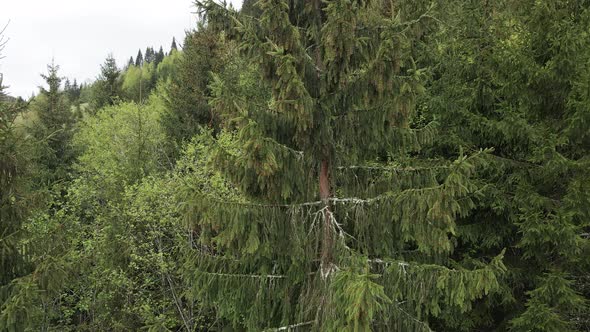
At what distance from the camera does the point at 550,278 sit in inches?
292

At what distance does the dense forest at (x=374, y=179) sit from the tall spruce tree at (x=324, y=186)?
0.03 meters

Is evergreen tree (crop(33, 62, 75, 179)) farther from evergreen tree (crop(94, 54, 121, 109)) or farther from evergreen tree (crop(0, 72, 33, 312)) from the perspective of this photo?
evergreen tree (crop(0, 72, 33, 312))

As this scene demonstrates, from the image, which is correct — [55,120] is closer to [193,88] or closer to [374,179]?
[193,88]

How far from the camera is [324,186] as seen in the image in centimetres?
623

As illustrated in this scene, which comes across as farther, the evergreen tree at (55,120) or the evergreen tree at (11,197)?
the evergreen tree at (55,120)

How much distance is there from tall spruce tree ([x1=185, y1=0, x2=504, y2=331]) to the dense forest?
27 mm

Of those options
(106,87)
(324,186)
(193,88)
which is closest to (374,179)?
(324,186)

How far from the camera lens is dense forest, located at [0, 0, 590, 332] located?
5.37 metres

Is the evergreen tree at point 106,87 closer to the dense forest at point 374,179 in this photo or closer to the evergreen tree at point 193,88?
the evergreen tree at point 193,88

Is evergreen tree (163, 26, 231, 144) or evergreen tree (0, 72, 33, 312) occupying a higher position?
evergreen tree (163, 26, 231, 144)

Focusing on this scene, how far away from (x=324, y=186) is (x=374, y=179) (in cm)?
86

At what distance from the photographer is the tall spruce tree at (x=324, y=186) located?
525 centimetres

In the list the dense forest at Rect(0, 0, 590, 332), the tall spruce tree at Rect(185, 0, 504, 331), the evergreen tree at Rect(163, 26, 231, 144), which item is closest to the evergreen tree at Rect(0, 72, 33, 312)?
the dense forest at Rect(0, 0, 590, 332)

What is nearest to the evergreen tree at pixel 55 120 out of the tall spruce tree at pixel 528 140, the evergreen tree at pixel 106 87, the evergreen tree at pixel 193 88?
the evergreen tree at pixel 193 88
